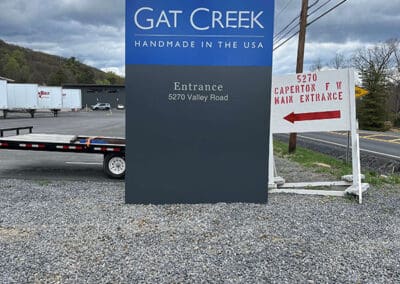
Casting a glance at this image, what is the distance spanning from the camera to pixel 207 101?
18.3ft

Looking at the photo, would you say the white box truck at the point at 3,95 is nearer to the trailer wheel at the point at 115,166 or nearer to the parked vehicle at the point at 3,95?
the parked vehicle at the point at 3,95

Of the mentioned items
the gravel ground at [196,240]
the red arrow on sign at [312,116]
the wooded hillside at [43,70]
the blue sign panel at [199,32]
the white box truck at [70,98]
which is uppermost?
the wooded hillside at [43,70]

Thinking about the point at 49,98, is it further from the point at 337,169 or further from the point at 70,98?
the point at 337,169

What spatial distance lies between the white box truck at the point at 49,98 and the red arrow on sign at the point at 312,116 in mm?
39530

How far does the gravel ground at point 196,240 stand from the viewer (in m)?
3.50

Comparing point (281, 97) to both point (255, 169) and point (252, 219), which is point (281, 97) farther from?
point (252, 219)

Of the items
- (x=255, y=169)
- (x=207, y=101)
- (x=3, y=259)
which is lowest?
(x=3, y=259)

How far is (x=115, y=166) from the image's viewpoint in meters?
8.14

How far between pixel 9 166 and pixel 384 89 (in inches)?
1656

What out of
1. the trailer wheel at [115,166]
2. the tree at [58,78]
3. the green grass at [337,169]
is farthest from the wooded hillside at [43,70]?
the trailer wheel at [115,166]

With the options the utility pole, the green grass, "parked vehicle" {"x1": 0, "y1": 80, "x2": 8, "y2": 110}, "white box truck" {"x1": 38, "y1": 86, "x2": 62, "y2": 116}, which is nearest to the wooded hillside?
"white box truck" {"x1": 38, "y1": 86, "x2": 62, "y2": 116}

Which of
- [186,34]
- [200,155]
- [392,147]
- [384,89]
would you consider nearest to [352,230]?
[200,155]

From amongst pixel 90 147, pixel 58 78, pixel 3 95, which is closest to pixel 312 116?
pixel 90 147

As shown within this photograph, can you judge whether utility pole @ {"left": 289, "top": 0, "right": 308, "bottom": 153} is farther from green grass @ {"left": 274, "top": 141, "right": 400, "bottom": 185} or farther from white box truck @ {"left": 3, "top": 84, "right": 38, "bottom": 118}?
white box truck @ {"left": 3, "top": 84, "right": 38, "bottom": 118}
